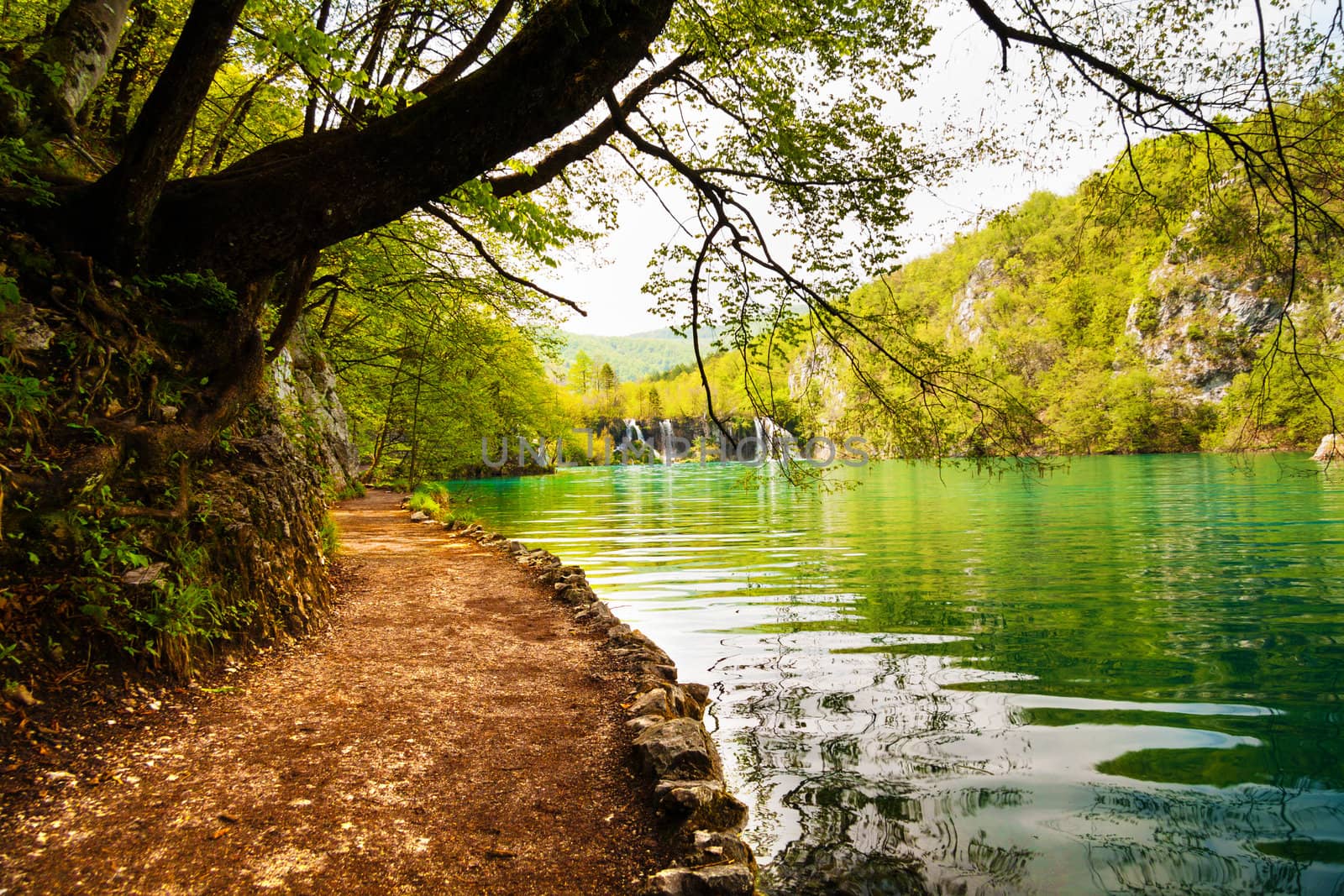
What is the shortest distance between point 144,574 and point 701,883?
366 cm

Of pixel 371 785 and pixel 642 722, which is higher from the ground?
pixel 371 785

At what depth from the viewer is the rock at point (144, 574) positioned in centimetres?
363

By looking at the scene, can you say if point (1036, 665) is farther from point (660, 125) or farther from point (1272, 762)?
point (660, 125)

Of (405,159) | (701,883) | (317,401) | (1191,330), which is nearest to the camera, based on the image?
(701,883)

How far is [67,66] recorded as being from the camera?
495 cm

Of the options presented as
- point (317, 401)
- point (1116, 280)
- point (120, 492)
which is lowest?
point (120, 492)

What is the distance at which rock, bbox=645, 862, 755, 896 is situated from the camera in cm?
253

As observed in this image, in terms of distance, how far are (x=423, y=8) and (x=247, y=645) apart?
719 centimetres

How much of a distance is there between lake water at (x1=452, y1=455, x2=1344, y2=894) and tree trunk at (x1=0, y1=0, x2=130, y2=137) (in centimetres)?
725

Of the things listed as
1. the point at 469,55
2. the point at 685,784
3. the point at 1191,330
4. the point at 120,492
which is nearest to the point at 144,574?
the point at 120,492

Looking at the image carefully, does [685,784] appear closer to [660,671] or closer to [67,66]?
[660,671]

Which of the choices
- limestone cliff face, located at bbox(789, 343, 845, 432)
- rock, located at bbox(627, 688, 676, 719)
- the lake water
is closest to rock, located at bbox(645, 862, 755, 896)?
the lake water

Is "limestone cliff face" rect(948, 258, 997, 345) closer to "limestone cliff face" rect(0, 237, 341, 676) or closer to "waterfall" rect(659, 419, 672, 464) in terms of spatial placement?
"waterfall" rect(659, 419, 672, 464)

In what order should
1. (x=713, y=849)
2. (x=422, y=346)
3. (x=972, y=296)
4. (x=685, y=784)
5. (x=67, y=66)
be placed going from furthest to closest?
(x=972, y=296), (x=422, y=346), (x=67, y=66), (x=685, y=784), (x=713, y=849)
